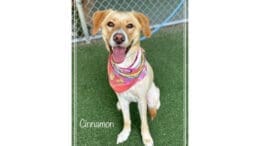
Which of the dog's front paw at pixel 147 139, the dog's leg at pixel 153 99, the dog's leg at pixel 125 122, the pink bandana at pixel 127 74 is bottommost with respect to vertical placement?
the dog's front paw at pixel 147 139

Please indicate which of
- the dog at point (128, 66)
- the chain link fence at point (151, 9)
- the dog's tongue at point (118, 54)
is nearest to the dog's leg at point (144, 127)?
the dog at point (128, 66)

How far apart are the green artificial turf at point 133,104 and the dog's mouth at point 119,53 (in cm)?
5

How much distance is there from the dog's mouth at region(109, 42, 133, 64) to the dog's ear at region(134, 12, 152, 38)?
81 millimetres

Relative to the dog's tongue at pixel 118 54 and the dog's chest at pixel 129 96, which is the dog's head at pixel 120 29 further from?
the dog's chest at pixel 129 96

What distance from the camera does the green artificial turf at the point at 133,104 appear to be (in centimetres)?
210

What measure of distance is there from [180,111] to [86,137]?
1.23ft

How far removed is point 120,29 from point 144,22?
0.10 meters

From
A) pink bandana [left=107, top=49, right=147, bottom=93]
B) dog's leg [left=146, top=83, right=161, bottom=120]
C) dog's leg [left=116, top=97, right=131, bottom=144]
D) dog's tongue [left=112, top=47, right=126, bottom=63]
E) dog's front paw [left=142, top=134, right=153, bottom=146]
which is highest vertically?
dog's tongue [left=112, top=47, right=126, bottom=63]

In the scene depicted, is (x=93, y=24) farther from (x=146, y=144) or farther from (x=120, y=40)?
(x=146, y=144)

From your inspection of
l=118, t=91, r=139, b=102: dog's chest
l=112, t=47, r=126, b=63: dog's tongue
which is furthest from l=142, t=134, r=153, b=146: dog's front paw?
l=112, t=47, r=126, b=63: dog's tongue

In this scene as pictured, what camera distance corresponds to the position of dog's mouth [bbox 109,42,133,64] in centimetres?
207

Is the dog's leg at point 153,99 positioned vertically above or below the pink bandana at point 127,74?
below

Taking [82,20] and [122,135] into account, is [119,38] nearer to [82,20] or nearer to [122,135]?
[82,20]

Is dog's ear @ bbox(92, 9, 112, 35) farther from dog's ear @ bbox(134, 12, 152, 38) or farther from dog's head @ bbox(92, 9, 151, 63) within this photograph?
dog's ear @ bbox(134, 12, 152, 38)
